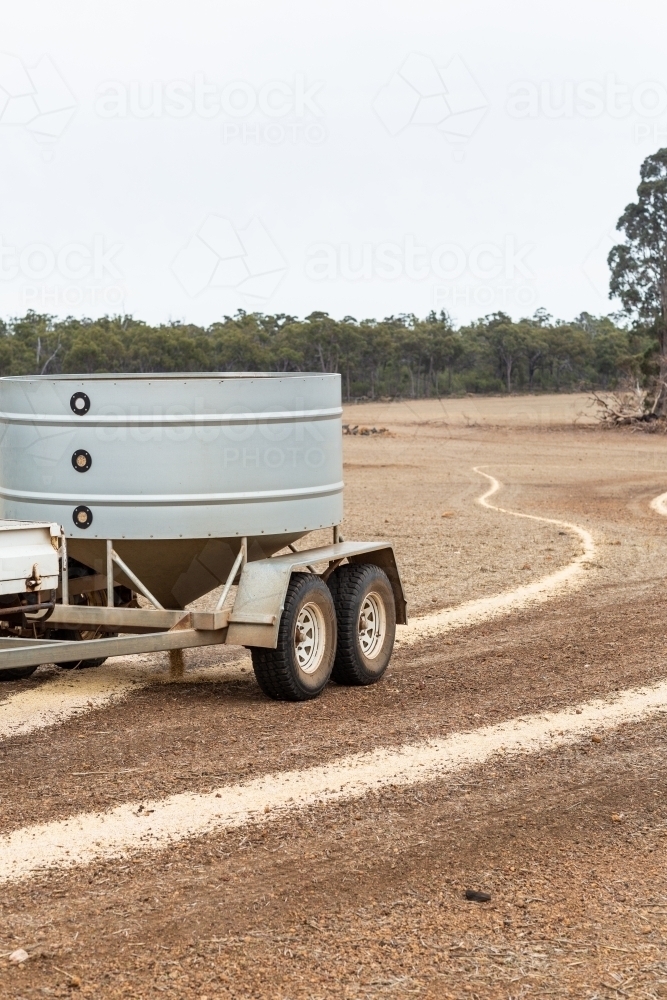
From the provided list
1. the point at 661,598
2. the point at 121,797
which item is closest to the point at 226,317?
the point at 661,598

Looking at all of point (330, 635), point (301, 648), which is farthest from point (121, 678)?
point (330, 635)

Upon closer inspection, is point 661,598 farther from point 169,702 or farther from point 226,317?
point 226,317

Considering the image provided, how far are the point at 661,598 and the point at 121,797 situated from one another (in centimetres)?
774

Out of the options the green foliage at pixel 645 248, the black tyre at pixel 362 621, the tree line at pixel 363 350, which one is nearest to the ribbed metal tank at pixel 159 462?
the black tyre at pixel 362 621

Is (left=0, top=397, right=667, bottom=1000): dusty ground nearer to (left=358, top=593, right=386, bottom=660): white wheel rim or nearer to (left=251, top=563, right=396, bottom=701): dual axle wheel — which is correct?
(left=251, top=563, right=396, bottom=701): dual axle wheel

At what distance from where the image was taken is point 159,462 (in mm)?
8352

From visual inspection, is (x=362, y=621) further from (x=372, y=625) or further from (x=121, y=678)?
(x=121, y=678)

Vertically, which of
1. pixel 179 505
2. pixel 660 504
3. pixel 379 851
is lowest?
pixel 660 504

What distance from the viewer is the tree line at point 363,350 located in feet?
162

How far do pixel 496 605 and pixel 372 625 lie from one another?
3467 mm

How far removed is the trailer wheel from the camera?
834 cm

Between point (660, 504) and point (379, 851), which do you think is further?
point (660, 504)

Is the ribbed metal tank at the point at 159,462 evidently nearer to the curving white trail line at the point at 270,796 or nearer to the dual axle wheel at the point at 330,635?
the dual axle wheel at the point at 330,635

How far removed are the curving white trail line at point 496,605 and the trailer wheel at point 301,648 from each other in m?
Result: 2.14
